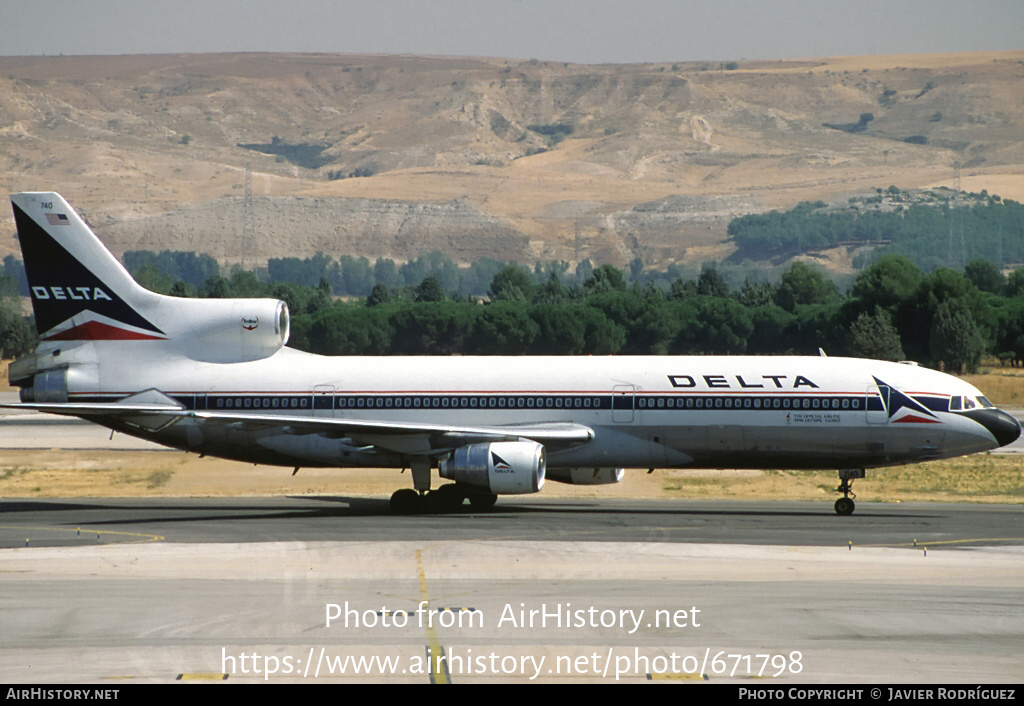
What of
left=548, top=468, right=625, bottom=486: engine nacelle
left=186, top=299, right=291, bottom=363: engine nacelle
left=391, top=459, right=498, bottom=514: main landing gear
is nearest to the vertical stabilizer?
left=186, top=299, right=291, bottom=363: engine nacelle

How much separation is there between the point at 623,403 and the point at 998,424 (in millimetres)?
11084

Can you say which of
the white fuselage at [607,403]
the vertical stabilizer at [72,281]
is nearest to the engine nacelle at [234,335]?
the white fuselage at [607,403]

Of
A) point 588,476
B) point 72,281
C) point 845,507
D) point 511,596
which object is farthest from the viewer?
point 72,281

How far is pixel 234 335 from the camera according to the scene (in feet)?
135

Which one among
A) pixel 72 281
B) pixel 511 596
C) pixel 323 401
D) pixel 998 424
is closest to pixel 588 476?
pixel 323 401

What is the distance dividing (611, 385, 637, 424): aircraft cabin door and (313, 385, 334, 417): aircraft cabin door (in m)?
8.80

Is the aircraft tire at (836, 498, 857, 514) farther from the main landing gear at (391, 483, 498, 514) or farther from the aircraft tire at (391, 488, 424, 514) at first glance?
the aircraft tire at (391, 488, 424, 514)

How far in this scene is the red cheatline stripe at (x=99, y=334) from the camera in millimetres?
41188

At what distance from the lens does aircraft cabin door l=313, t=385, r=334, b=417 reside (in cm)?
3994

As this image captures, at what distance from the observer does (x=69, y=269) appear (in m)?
41.0

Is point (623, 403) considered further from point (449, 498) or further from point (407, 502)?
point (407, 502)

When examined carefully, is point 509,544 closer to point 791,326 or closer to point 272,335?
point 272,335

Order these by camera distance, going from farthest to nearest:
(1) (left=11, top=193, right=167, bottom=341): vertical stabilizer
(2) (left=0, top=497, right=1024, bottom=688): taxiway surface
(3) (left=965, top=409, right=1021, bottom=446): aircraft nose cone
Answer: (1) (left=11, top=193, right=167, bottom=341): vertical stabilizer → (3) (left=965, top=409, right=1021, bottom=446): aircraft nose cone → (2) (left=0, top=497, right=1024, bottom=688): taxiway surface
